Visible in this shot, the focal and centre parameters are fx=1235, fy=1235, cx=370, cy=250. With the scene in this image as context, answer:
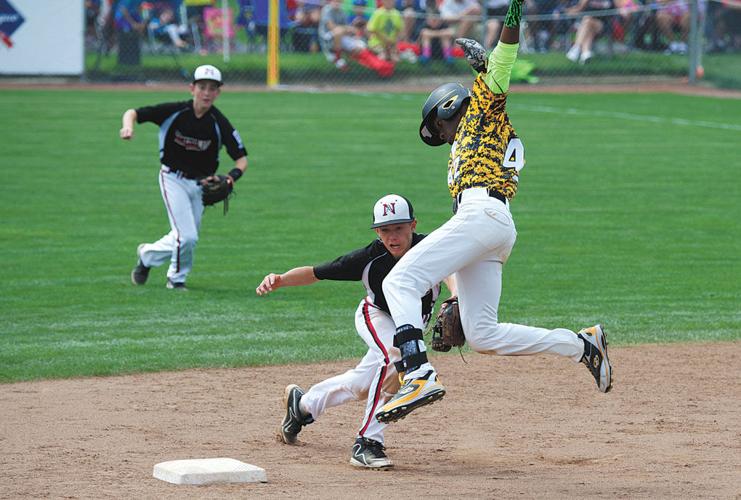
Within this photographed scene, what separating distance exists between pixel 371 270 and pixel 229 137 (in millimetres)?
5016

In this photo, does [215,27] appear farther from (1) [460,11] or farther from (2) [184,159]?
(2) [184,159]

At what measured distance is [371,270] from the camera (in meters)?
6.36

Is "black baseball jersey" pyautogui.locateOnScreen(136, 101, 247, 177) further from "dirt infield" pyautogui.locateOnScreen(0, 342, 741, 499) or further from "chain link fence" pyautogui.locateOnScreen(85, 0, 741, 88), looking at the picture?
"chain link fence" pyautogui.locateOnScreen(85, 0, 741, 88)

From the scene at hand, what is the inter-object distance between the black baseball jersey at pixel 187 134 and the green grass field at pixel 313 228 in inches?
45.7

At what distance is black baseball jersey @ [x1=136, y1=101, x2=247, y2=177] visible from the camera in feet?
35.8

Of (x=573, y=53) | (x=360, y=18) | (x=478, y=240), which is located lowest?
(x=573, y=53)

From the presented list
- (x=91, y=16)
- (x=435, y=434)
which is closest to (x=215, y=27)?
(x=91, y=16)

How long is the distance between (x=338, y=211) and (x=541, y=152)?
563cm

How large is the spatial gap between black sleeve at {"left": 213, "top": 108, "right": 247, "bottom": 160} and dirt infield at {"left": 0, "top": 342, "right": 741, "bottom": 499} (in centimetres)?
318

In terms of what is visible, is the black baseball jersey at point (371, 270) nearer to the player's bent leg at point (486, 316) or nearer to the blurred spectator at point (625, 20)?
the player's bent leg at point (486, 316)

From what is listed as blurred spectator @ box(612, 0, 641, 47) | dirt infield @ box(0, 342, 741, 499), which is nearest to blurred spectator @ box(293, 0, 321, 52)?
blurred spectator @ box(612, 0, 641, 47)

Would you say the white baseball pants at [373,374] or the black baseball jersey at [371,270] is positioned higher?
the black baseball jersey at [371,270]

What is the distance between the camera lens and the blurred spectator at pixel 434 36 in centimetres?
2663

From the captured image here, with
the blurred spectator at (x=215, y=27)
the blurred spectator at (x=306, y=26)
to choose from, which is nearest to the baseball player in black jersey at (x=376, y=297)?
the blurred spectator at (x=306, y=26)
